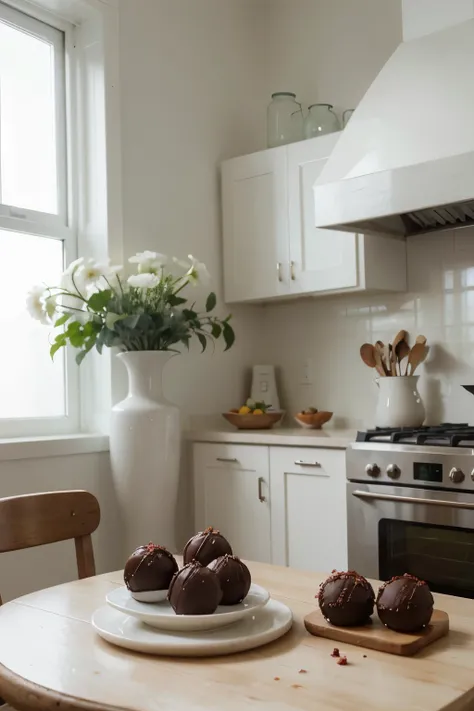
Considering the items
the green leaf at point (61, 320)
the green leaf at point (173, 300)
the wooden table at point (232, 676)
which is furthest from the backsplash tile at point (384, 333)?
the wooden table at point (232, 676)

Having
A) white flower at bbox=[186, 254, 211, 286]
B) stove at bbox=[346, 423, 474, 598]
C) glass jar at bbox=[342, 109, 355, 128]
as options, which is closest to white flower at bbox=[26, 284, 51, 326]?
white flower at bbox=[186, 254, 211, 286]

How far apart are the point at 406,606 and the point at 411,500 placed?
1.42 meters

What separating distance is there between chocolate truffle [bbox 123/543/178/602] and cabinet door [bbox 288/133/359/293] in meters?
2.02

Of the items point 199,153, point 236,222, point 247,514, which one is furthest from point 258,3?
point 247,514

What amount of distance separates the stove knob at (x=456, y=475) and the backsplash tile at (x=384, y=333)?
681 mm

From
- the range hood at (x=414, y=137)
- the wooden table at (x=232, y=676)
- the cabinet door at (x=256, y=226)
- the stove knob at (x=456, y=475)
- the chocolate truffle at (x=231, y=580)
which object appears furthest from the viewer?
the cabinet door at (x=256, y=226)

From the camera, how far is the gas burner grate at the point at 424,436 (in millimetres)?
2547

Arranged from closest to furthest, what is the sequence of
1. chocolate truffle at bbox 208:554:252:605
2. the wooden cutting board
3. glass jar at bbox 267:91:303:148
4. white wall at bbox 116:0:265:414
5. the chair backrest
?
the wooden cutting board, chocolate truffle at bbox 208:554:252:605, the chair backrest, white wall at bbox 116:0:265:414, glass jar at bbox 267:91:303:148

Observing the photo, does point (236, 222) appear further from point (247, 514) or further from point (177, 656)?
point (177, 656)

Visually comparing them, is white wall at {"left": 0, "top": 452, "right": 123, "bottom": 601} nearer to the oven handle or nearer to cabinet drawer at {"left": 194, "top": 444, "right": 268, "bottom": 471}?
cabinet drawer at {"left": 194, "top": 444, "right": 268, "bottom": 471}

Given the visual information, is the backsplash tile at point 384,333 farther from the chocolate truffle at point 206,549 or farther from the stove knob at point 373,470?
the chocolate truffle at point 206,549

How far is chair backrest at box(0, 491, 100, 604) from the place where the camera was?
1865 millimetres

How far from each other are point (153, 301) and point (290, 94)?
1299 mm

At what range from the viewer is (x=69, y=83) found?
3289 mm
